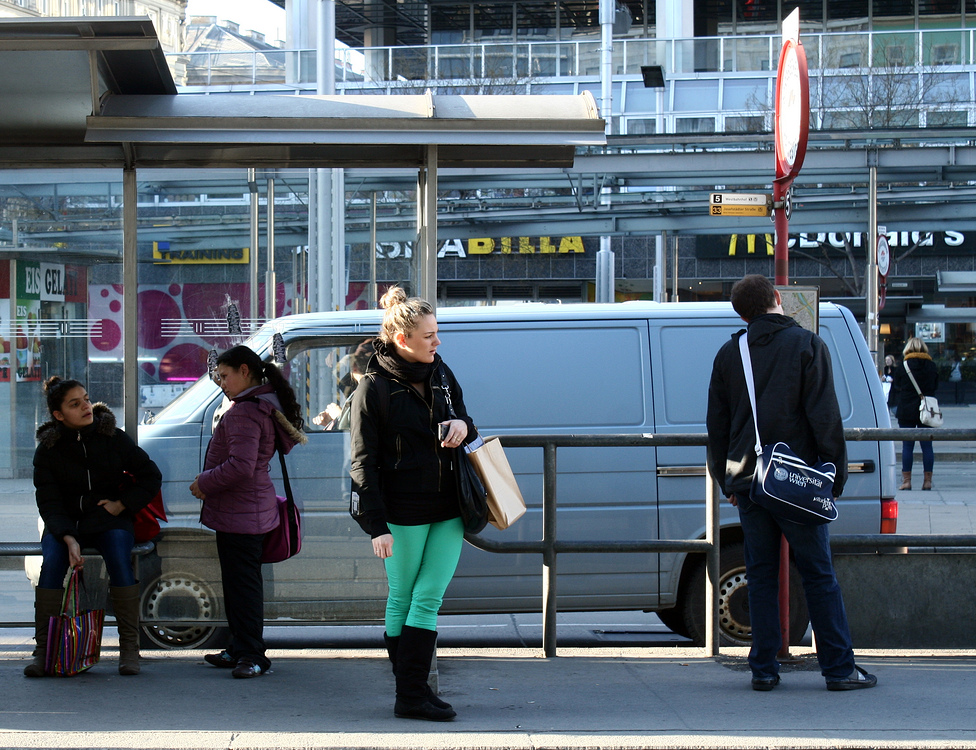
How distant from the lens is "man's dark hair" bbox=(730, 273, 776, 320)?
4.53m

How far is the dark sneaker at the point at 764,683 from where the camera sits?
4617 mm

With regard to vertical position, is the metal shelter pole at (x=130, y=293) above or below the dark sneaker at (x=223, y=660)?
above

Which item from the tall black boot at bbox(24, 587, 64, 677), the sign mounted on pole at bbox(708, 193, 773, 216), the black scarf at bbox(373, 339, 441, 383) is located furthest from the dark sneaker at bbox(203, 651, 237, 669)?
the sign mounted on pole at bbox(708, 193, 773, 216)

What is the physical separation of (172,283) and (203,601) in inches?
61.9

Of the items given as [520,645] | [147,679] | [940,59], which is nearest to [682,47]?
[940,59]

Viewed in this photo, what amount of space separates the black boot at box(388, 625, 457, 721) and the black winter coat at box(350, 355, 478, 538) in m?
0.47

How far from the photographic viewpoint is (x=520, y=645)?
6.62m

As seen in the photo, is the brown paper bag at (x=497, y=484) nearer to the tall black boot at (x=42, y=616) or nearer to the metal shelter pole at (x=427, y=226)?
the metal shelter pole at (x=427, y=226)

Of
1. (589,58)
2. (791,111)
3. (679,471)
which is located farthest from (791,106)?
(589,58)

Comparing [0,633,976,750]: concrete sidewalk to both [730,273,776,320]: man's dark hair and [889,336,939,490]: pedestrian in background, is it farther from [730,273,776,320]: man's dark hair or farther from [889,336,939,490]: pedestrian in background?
[889,336,939,490]: pedestrian in background

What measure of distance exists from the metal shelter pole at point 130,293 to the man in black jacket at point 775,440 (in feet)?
9.08

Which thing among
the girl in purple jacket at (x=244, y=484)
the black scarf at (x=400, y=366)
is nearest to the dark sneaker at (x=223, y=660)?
the girl in purple jacket at (x=244, y=484)

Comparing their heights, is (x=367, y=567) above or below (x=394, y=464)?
below

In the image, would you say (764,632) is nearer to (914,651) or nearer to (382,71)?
(914,651)
